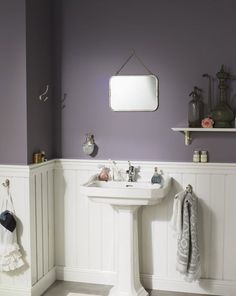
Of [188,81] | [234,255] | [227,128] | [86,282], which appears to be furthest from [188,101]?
[86,282]

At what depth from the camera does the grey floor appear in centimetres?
328

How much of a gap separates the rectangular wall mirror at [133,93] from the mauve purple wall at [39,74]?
1.71 feet

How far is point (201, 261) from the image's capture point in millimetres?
3268

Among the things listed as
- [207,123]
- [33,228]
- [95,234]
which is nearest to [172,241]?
[95,234]

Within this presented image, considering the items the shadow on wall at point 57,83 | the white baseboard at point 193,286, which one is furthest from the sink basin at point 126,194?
the white baseboard at point 193,286

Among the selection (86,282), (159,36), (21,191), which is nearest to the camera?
(21,191)

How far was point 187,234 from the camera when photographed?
3.07 meters

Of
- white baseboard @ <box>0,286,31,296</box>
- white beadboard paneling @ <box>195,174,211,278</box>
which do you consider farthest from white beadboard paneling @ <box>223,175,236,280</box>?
white baseboard @ <box>0,286,31,296</box>

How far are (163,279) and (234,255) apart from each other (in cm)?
58

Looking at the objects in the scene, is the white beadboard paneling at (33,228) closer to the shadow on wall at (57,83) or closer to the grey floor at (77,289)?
the grey floor at (77,289)

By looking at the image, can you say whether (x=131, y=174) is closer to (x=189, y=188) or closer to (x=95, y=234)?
(x=189, y=188)

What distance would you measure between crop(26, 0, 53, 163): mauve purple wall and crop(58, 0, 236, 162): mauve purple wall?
0.13 metres

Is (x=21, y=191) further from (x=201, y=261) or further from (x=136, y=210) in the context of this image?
(x=201, y=261)

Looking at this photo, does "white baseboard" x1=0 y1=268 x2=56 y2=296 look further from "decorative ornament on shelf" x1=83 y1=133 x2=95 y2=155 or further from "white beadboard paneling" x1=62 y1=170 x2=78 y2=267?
"decorative ornament on shelf" x1=83 y1=133 x2=95 y2=155
